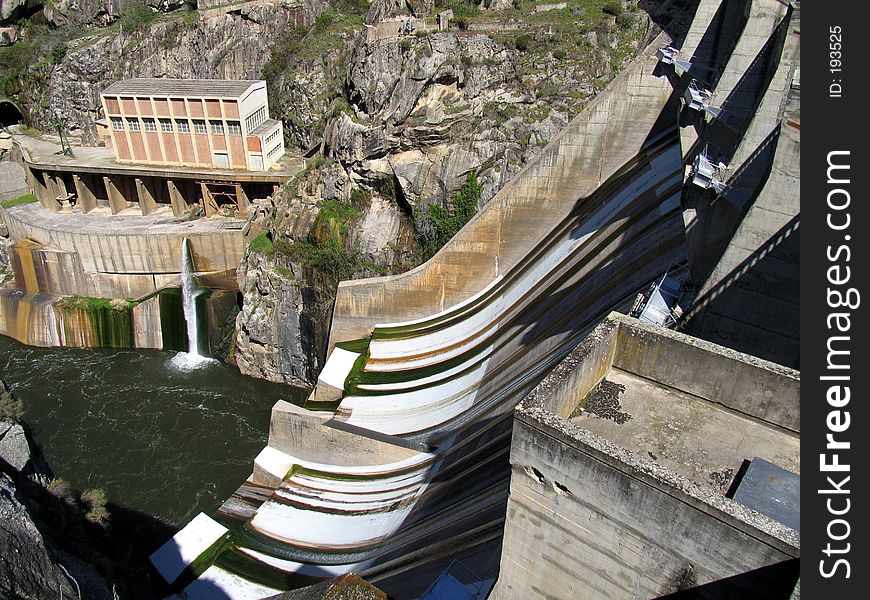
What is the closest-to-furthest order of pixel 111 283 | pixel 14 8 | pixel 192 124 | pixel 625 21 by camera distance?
pixel 625 21, pixel 111 283, pixel 192 124, pixel 14 8

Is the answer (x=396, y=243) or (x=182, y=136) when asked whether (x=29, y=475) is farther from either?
(x=182, y=136)

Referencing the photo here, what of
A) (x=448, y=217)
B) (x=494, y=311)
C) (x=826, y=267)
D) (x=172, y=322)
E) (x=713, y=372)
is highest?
(x=826, y=267)

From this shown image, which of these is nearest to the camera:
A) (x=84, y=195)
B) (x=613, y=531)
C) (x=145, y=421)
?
(x=613, y=531)

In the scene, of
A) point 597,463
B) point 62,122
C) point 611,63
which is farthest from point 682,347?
point 62,122

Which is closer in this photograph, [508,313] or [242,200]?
[508,313]

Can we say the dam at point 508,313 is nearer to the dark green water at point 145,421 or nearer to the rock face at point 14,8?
the dark green water at point 145,421

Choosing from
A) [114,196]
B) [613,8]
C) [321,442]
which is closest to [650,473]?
[321,442]

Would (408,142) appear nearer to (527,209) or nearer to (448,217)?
(448,217)
